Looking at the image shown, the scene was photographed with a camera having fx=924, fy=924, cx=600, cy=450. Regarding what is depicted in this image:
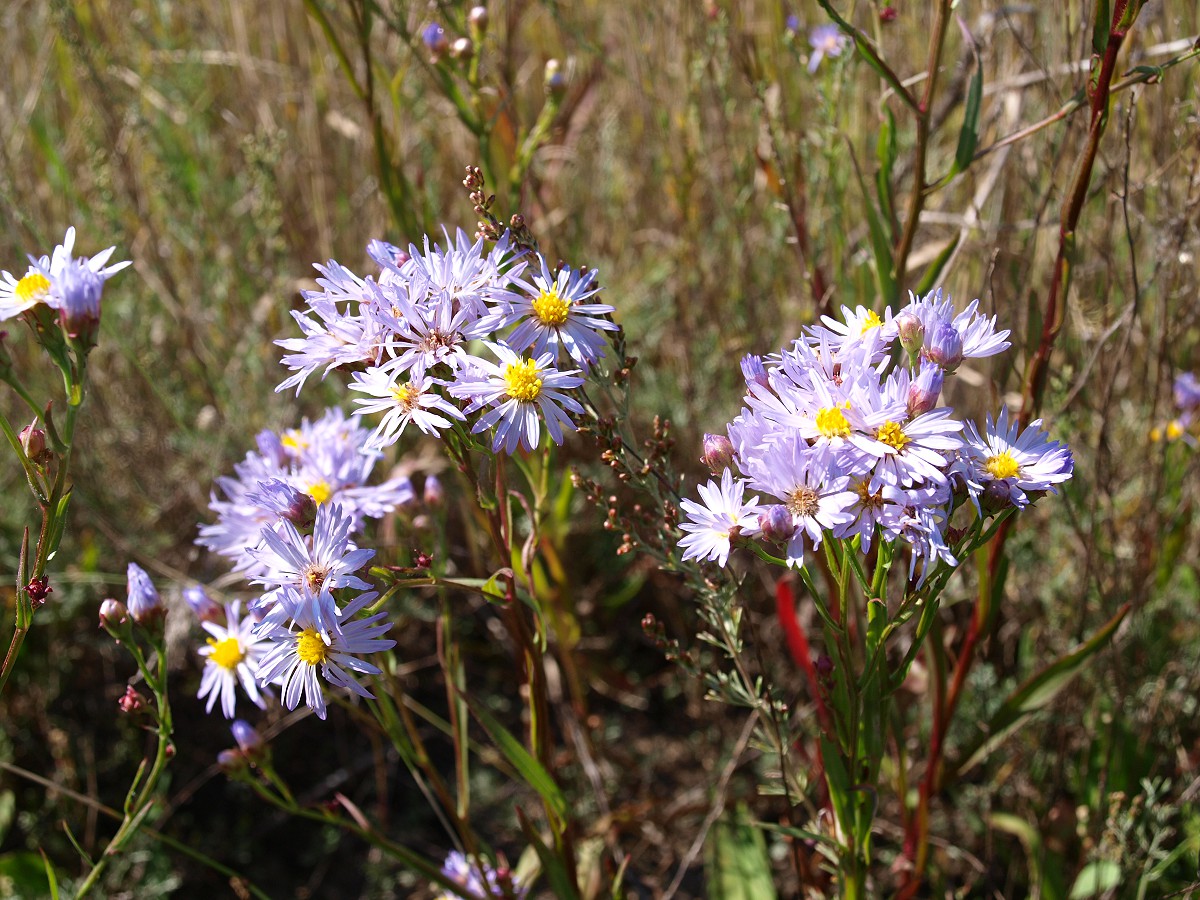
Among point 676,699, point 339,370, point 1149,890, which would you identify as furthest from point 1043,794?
point 339,370

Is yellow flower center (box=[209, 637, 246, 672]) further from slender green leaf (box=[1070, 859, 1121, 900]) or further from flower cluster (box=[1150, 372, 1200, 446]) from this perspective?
flower cluster (box=[1150, 372, 1200, 446])

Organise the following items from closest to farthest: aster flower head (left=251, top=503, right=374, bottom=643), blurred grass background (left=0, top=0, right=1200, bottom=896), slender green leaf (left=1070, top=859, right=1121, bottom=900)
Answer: aster flower head (left=251, top=503, right=374, bottom=643), slender green leaf (left=1070, top=859, right=1121, bottom=900), blurred grass background (left=0, top=0, right=1200, bottom=896)

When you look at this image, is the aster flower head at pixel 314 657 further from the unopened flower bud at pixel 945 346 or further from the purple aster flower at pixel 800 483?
the unopened flower bud at pixel 945 346

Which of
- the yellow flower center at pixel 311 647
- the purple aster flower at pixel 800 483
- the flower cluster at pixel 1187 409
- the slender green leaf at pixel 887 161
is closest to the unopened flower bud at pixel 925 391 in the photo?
the purple aster flower at pixel 800 483

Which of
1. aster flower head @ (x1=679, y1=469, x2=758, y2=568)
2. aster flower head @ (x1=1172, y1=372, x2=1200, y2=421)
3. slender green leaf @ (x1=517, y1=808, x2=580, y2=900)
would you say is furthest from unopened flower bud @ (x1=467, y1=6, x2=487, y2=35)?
aster flower head @ (x1=1172, y1=372, x2=1200, y2=421)

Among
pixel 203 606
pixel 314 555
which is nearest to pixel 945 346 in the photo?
pixel 314 555

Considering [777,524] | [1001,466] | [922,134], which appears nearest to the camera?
[777,524]

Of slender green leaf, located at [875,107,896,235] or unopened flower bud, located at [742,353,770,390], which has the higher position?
slender green leaf, located at [875,107,896,235]

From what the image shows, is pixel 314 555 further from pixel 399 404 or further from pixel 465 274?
pixel 465 274
